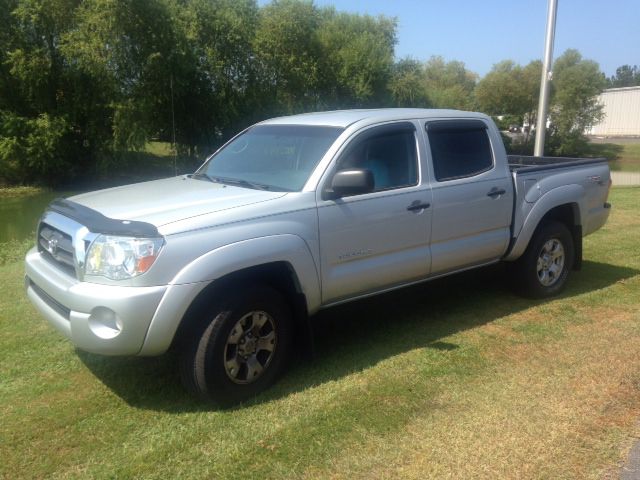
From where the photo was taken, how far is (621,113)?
63938mm

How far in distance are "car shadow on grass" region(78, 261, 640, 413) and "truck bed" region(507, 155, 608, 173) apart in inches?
49.1

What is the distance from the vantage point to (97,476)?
3.12 metres

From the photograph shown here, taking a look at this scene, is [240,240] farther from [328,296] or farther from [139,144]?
[139,144]

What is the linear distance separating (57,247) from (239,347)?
1.35 metres

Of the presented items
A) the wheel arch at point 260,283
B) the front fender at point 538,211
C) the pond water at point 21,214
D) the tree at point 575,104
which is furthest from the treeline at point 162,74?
the wheel arch at point 260,283

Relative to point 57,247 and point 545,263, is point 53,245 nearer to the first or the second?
point 57,247

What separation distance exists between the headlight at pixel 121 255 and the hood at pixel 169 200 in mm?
173

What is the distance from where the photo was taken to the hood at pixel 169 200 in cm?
371

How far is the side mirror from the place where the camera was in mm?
4113

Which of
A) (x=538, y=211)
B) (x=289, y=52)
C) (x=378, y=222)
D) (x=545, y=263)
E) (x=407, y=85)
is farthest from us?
(x=407, y=85)

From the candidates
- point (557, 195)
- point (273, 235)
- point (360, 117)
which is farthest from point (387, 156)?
point (557, 195)

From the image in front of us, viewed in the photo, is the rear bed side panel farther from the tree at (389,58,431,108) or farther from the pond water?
the tree at (389,58,431,108)

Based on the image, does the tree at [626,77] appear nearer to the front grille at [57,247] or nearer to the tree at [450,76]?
the tree at [450,76]

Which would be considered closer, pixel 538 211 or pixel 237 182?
pixel 237 182
